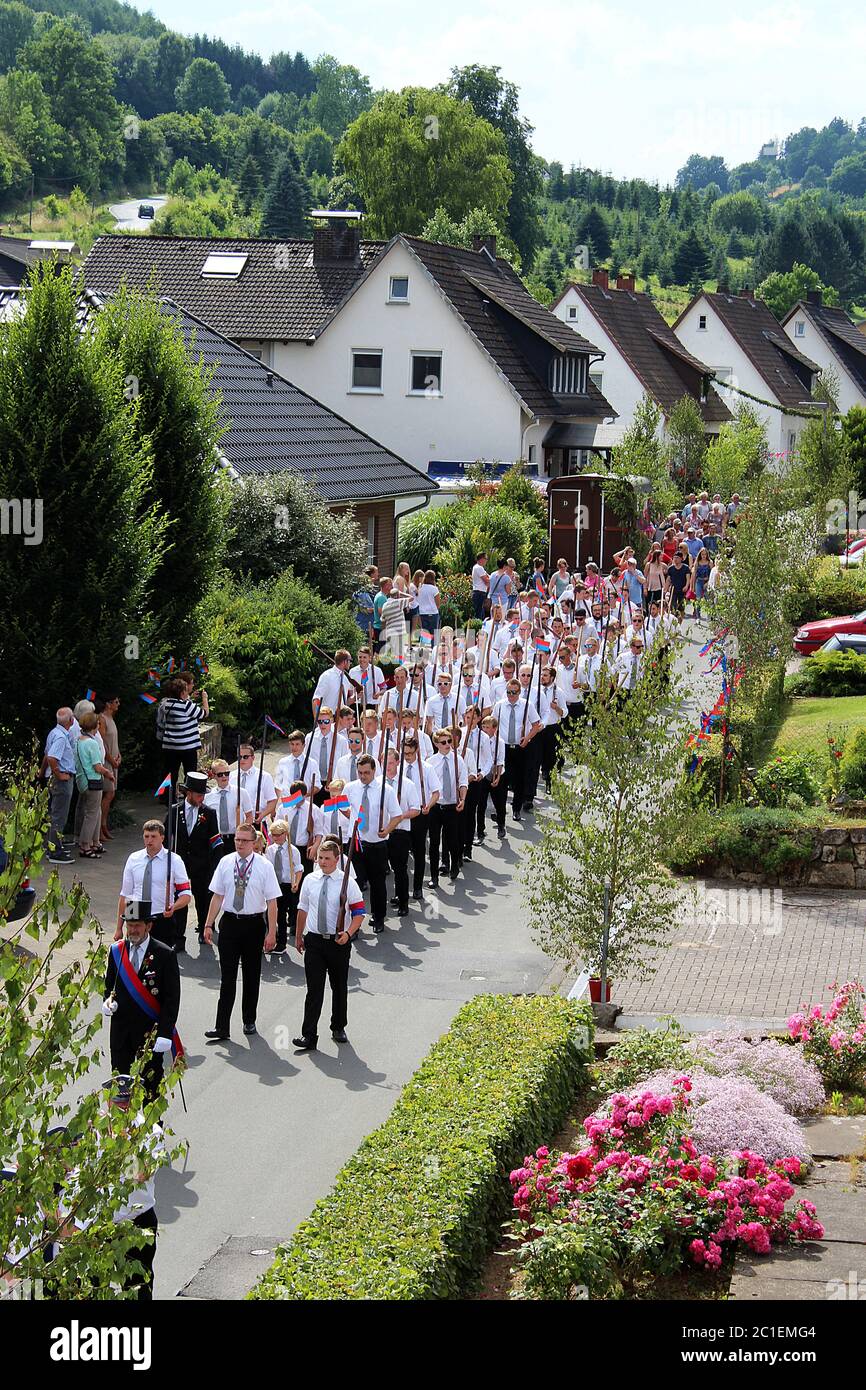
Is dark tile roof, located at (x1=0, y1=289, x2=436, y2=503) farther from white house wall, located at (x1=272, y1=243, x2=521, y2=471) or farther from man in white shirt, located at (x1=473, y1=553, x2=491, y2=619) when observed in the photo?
white house wall, located at (x1=272, y1=243, x2=521, y2=471)

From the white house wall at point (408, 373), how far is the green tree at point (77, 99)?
4122 inches

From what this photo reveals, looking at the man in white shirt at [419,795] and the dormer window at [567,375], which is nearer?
the man in white shirt at [419,795]

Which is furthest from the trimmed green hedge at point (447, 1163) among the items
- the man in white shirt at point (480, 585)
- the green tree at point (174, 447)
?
the man in white shirt at point (480, 585)

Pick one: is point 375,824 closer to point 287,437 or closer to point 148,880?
point 148,880

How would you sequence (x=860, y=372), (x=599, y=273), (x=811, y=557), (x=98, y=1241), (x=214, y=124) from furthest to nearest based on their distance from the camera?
(x=214, y=124)
(x=860, y=372)
(x=599, y=273)
(x=811, y=557)
(x=98, y=1241)

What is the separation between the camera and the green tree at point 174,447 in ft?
68.1

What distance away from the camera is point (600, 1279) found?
863cm

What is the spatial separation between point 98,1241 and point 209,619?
1668 centimetres

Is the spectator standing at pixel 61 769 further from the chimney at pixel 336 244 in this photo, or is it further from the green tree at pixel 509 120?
the green tree at pixel 509 120

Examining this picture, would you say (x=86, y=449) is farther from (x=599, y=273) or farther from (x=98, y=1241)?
(x=599, y=273)

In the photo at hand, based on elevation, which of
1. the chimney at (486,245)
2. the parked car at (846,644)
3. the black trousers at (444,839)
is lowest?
the black trousers at (444,839)

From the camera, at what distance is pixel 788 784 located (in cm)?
1988

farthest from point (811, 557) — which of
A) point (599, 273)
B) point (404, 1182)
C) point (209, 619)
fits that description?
point (599, 273)

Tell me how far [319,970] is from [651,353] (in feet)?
192
